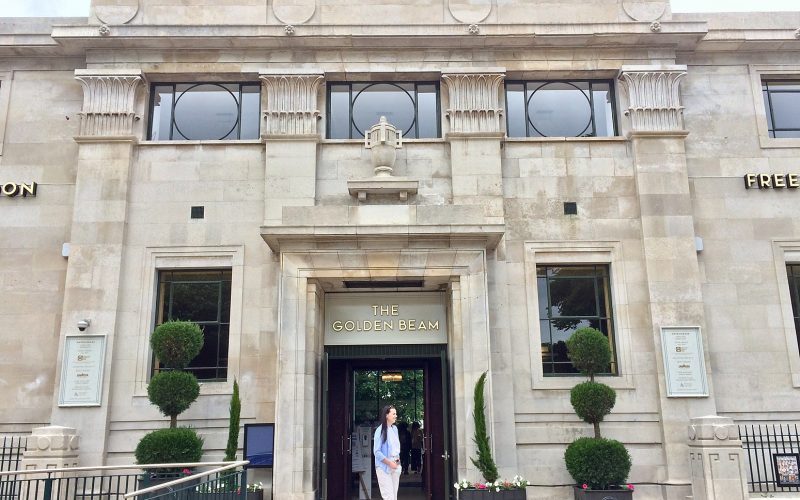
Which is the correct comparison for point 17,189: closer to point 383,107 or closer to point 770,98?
point 383,107

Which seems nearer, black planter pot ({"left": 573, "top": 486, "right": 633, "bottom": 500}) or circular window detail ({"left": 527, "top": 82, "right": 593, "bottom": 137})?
black planter pot ({"left": 573, "top": 486, "right": 633, "bottom": 500})

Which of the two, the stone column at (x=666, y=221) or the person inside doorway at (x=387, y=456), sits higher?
the stone column at (x=666, y=221)

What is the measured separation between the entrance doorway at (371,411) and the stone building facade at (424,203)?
15.8 inches

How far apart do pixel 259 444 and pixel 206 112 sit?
7.66 meters

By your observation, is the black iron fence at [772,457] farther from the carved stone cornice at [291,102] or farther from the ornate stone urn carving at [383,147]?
the carved stone cornice at [291,102]

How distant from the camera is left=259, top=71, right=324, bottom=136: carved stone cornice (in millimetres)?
15648

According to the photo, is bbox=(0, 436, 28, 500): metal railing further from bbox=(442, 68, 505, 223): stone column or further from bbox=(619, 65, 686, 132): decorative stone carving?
bbox=(619, 65, 686, 132): decorative stone carving

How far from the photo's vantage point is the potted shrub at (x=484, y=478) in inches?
491

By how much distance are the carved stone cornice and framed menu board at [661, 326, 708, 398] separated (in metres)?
8.82

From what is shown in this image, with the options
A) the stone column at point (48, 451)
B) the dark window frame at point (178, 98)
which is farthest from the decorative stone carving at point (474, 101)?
the stone column at point (48, 451)

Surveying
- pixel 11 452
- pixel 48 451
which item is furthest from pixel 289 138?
pixel 11 452

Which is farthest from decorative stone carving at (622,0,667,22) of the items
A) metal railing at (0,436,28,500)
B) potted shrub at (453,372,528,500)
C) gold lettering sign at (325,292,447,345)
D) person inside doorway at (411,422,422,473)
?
metal railing at (0,436,28,500)

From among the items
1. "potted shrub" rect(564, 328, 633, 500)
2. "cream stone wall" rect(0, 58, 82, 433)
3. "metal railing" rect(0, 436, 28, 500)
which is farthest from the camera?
"cream stone wall" rect(0, 58, 82, 433)

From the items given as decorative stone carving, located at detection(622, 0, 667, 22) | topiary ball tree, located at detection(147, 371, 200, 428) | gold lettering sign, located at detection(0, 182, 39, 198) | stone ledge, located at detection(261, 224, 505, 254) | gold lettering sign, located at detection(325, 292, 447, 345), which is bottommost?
topiary ball tree, located at detection(147, 371, 200, 428)
